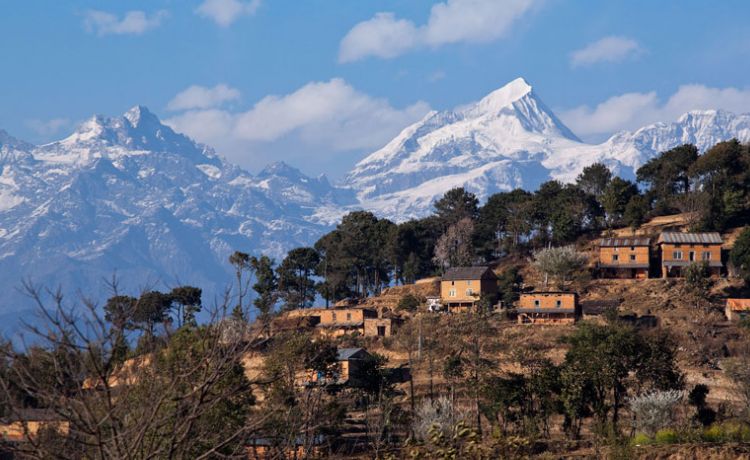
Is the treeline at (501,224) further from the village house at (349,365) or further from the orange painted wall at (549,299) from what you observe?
the village house at (349,365)

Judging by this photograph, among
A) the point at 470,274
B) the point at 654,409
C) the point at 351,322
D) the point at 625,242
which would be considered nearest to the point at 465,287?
the point at 470,274

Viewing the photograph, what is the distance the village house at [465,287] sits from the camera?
79812mm

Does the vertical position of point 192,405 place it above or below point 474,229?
below

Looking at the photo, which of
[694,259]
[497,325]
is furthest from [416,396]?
[694,259]

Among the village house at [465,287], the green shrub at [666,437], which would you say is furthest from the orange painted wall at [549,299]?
the green shrub at [666,437]

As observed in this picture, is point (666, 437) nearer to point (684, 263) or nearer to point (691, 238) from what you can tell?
point (684, 263)

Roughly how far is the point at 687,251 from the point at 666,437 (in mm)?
44182

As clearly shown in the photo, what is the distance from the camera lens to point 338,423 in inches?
1667

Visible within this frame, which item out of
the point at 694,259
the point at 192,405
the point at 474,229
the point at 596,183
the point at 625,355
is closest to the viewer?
the point at 192,405

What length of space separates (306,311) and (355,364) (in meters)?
25.0

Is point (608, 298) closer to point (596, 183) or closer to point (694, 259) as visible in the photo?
point (694, 259)

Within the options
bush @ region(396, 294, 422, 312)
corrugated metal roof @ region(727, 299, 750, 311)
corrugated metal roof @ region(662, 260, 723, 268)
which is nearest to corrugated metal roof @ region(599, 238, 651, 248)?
corrugated metal roof @ region(662, 260, 723, 268)

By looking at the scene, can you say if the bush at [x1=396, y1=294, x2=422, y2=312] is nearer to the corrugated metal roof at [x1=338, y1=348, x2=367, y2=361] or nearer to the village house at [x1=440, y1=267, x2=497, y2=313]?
the village house at [x1=440, y1=267, x2=497, y2=313]

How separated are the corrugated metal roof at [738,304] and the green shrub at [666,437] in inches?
1251
